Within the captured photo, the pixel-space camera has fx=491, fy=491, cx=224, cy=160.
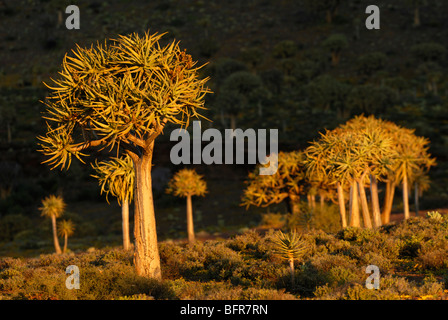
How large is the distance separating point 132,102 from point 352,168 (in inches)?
570

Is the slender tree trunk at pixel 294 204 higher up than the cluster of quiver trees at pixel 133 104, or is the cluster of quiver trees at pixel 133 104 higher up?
the cluster of quiver trees at pixel 133 104

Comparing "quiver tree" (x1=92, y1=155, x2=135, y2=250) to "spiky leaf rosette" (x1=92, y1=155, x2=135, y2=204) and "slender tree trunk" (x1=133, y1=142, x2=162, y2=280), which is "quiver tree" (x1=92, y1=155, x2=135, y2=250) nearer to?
"spiky leaf rosette" (x1=92, y1=155, x2=135, y2=204)

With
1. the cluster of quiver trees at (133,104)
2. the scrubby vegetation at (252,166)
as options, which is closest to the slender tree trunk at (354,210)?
the scrubby vegetation at (252,166)

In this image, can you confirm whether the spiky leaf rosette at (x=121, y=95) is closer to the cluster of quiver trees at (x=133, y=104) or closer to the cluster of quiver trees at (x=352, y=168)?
the cluster of quiver trees at (x=133, y=104)

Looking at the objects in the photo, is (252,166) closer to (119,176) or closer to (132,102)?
(119,176)

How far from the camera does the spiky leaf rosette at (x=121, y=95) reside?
51.4 feet

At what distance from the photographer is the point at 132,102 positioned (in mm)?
16375

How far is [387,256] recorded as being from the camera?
60.7 ft

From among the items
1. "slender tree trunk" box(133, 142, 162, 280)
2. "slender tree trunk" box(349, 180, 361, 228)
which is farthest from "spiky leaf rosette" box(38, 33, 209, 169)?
"slender tree trunk" box(349, 180, 361, 228)

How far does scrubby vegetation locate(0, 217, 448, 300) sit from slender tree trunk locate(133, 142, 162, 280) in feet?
2.00

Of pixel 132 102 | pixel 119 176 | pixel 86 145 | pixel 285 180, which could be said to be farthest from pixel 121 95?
pixel 285 180

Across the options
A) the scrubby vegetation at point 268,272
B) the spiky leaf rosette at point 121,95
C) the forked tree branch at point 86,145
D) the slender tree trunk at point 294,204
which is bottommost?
the scrubby vegetation at point 268,272
